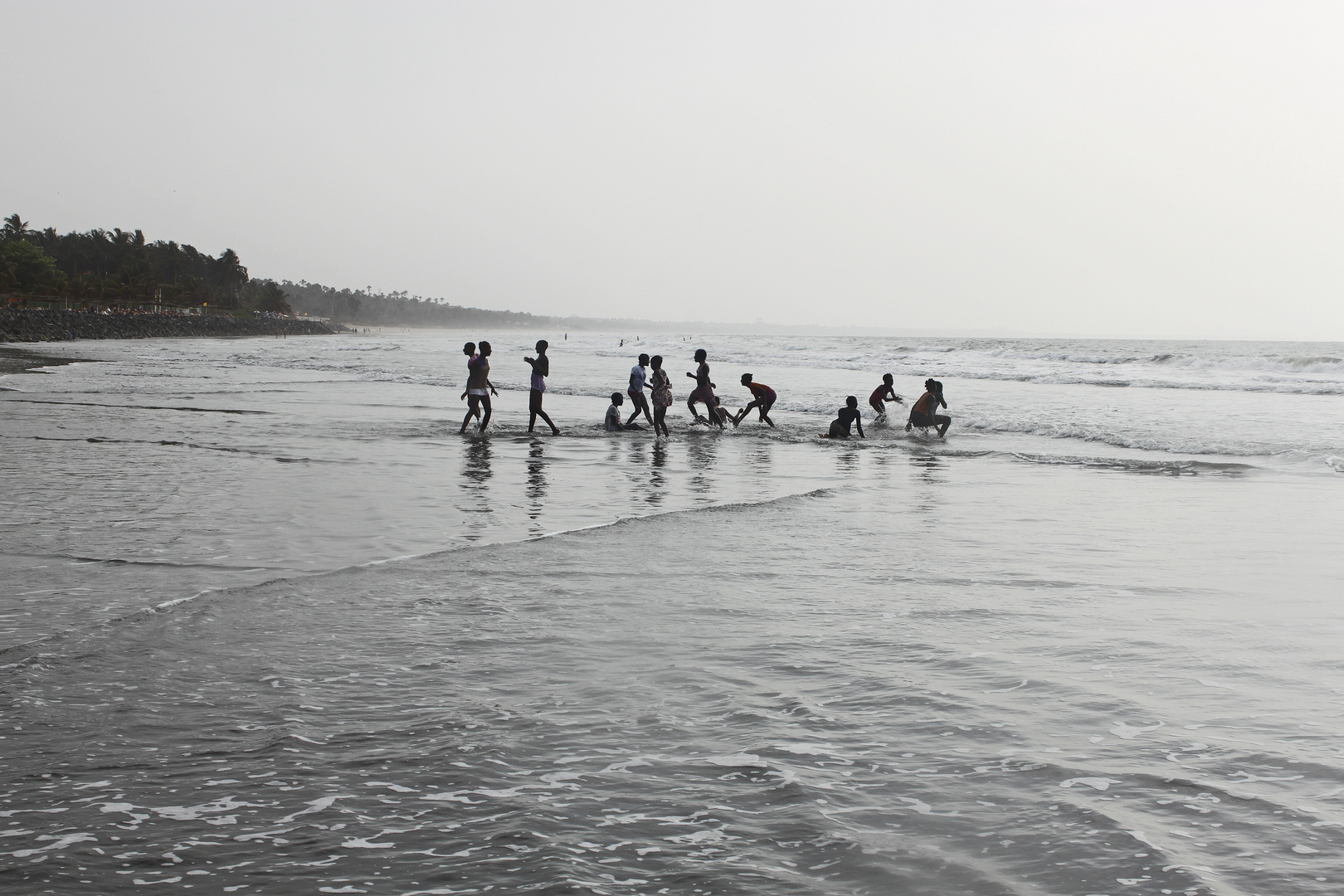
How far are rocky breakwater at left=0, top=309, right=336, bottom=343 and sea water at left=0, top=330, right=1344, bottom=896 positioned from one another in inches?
2554

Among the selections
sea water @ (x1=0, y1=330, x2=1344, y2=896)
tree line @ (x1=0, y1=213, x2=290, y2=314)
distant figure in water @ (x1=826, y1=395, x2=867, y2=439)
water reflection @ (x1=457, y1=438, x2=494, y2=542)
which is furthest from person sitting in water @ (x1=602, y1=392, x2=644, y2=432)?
tree line @ (x1=0, y1=213, x2=290, y2=314)

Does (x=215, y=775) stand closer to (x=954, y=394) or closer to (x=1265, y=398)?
(x=954, y=394)

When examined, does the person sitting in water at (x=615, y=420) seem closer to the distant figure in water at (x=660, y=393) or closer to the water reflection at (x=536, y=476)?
the distant figure in water at (x=660, y=393)

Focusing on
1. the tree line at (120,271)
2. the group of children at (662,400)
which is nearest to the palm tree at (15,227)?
the tree line at (120,271)

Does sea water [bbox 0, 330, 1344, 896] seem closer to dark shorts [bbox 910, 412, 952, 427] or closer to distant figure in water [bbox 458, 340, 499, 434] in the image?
distant figure in water [bbox 458, 340, 499, 434]

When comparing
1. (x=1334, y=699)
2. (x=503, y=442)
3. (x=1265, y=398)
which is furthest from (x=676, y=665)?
(x=1265, y=398)

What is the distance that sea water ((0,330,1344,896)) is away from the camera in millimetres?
3119

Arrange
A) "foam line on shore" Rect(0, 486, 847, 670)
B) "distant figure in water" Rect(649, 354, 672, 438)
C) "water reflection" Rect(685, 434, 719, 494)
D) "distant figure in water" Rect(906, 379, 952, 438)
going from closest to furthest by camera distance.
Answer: "foam line on shore" Rect(0, 486, 847, 670) → "water reflection" Rect(685, 434, 719, 494) → "distant figure in water" Rect(649, 354, 672, 438) → "distant figure in water" Rect(906, 379, 952, 438)

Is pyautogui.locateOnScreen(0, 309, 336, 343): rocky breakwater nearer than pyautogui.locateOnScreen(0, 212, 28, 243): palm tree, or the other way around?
pyautogui.locateOnScreen(0, 309, 336, 343): rocky breakwater

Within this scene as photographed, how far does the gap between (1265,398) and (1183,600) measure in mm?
28417

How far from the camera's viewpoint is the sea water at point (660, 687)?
312cm

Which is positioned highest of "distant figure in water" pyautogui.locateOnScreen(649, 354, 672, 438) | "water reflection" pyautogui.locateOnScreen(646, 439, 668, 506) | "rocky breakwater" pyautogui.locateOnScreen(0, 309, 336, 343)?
"rocky breakwater" pyautogui.locateOnScreen(0, 309, 336, 343)

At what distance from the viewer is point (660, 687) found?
4.65 meters

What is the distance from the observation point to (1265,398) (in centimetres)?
3058
